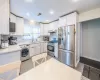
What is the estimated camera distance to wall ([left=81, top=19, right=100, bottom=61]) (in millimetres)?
3568

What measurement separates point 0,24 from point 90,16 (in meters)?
3.44

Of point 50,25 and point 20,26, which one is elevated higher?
point 50,25

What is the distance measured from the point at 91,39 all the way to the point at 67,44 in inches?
63.4

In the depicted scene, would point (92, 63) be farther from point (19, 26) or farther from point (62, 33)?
point (19, 26)

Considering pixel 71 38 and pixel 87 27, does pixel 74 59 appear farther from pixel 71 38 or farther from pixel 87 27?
pixel 87 27

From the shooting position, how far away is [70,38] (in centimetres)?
313

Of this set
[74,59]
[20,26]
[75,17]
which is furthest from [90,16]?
[20,26]

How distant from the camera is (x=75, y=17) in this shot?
9.81 ft

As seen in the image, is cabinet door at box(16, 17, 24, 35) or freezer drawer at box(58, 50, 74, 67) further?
cabinet door at box(16, 17, 24, 35)

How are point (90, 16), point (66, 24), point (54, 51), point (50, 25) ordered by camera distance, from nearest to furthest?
point (90, 16) → point (66, 24) → point (54, 51) → point (50, 25)

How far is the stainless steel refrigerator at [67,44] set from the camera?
306 centimetres


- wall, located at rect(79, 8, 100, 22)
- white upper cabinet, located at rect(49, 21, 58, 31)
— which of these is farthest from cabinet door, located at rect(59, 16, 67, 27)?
white upper cabinet, located at rect(49, 21, 58, 31)

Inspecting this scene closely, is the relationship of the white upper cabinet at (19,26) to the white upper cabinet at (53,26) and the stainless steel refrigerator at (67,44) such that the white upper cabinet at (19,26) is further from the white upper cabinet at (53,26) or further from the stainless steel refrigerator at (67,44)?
the stainless steel refrigerator at (67,44)

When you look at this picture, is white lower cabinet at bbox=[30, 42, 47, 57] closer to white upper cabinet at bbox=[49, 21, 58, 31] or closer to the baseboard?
white upper cabinet at bbox=[49, 21, 58, 31]
